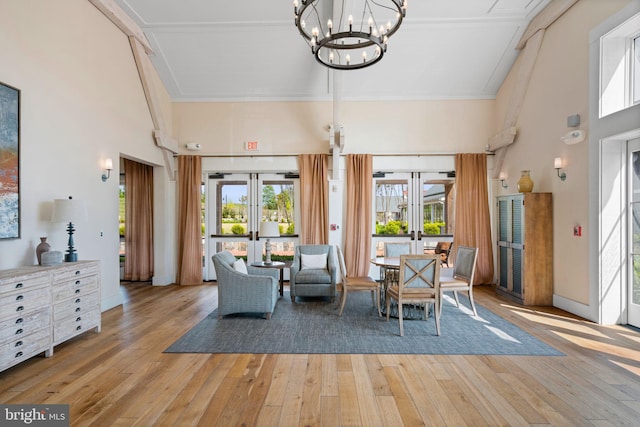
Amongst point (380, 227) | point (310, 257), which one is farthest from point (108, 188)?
point (380, 227)

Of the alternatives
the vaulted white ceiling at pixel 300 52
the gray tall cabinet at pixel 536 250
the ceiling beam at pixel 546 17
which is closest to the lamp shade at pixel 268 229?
the vaulted white ceiling at pixel 300 52

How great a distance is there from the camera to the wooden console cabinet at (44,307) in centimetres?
275

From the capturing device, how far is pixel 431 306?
16.0 feet

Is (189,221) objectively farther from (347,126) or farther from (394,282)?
(394,282)

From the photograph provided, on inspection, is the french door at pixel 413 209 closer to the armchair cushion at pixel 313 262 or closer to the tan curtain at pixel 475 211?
the tan curtain at pixel 475 211

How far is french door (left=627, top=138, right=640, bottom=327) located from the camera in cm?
392

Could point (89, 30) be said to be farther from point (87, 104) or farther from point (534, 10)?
point (534, 10)

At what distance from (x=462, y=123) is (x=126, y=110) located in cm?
629

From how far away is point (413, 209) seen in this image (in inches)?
269

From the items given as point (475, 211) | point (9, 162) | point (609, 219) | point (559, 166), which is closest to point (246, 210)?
point (9, 162)

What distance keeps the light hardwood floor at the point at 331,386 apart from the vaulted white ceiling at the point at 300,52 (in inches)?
188

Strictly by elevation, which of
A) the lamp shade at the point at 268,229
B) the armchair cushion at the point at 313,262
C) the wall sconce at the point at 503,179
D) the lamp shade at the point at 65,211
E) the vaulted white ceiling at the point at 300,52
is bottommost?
the armchair cushion at the point at 313,262

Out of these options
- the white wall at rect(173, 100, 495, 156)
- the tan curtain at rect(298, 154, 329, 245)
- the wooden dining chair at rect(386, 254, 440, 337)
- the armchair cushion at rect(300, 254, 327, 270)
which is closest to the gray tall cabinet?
the white wall at rect(173, 100, 495, 156)

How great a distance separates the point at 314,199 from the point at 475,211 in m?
3.29
